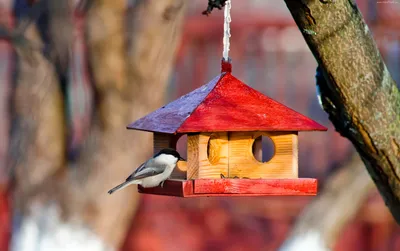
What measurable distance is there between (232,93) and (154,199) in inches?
208

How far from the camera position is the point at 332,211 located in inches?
231

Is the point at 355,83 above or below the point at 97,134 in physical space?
above

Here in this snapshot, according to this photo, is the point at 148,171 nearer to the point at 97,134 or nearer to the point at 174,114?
the point at 174,114

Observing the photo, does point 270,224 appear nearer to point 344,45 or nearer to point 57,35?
point 57,35

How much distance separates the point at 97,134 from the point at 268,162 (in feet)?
7.77

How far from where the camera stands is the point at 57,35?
5.13 metres

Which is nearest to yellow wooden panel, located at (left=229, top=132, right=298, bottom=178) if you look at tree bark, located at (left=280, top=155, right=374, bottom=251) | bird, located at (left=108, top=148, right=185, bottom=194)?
bird, located at (left=108, top=148, right=185, bottom=194)

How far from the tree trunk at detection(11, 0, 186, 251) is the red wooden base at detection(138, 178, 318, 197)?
7.27 feet

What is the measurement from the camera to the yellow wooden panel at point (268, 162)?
9.78 ft

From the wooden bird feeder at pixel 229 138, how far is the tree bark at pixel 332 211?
2.89 metres

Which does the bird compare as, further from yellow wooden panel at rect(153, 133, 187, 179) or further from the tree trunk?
the tree trunk

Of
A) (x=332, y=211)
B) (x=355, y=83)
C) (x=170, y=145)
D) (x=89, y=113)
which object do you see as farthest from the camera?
(x=332, y=211)

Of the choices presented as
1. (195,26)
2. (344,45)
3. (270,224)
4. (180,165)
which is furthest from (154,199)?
(344,45)

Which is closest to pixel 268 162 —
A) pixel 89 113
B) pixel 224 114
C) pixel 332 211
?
pixel 224 114
